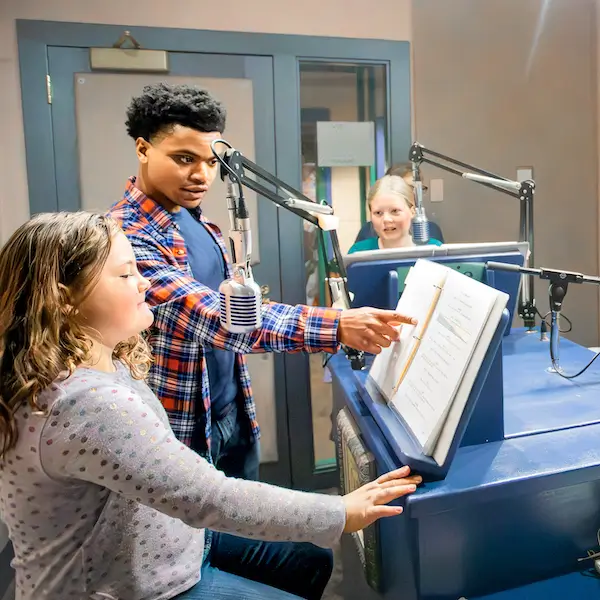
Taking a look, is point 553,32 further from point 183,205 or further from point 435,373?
point 435,373

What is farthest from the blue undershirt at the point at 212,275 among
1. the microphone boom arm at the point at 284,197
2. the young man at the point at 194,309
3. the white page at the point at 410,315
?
the white page at the point at 410,315

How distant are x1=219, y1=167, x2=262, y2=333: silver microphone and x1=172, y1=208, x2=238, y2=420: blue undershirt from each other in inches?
19.4

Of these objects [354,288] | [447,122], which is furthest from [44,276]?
[447,122]

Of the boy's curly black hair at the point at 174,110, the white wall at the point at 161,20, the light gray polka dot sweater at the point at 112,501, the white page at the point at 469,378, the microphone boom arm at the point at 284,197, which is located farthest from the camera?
the white wall at the point at 161,20

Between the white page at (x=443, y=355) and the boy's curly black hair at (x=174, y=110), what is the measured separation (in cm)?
69

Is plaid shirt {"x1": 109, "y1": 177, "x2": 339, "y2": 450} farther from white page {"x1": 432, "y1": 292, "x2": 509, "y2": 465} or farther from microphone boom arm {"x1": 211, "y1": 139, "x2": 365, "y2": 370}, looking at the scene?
white page {"x1": 432, "y1": 292, "x2": 509, "y2": 465}

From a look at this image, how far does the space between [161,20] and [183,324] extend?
151 centimetres

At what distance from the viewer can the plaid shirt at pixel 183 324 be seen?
1073mm

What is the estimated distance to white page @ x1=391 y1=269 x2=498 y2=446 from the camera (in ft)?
2.81

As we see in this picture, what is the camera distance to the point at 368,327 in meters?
1.04

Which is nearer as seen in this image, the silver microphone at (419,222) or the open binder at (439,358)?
the open binder at (439,358)

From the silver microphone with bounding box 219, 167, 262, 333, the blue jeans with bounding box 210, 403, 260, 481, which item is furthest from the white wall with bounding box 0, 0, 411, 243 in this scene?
the silver microphone with bounding box 219, 167, 262, 333

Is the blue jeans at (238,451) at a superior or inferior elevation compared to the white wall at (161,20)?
inferior

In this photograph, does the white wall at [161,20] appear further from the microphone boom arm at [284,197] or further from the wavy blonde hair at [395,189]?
the microphone boom arm at [284,197]
